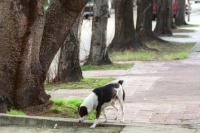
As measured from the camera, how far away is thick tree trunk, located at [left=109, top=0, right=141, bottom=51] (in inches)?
858

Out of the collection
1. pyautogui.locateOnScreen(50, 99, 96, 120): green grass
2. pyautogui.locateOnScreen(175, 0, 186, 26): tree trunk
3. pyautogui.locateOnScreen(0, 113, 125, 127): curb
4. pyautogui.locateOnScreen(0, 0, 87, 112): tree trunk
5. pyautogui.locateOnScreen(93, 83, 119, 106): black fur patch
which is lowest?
pyautogui.locateOnScreen(175, 0, 186, 26): tree trunk

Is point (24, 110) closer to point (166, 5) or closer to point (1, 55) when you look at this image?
point (1, 55)

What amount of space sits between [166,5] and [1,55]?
73.7 feet

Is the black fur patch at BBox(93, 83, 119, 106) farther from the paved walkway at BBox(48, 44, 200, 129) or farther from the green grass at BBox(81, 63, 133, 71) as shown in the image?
the green grass at BBox(81, 63, 133, 71)

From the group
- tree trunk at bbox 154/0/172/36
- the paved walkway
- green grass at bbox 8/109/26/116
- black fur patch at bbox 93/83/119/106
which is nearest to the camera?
black fur patch at bbox 93/83/119/106

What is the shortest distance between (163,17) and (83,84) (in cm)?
1822

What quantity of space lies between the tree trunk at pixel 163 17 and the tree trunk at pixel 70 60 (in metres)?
16.8

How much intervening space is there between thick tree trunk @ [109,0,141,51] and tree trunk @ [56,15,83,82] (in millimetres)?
7636

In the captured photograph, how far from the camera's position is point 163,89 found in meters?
12.2

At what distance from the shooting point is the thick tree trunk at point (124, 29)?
21.8 meters

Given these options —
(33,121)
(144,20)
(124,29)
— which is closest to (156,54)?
(124,29)

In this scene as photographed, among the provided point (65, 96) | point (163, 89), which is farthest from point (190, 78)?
Answer: point (65, 96)

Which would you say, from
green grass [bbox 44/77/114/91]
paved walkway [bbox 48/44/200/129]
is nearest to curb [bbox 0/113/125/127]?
paved walkway [bbox 48/44/200/129]

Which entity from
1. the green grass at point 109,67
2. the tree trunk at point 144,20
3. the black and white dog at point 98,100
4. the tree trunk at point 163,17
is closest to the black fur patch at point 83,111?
the black and white dog at point 98,100
